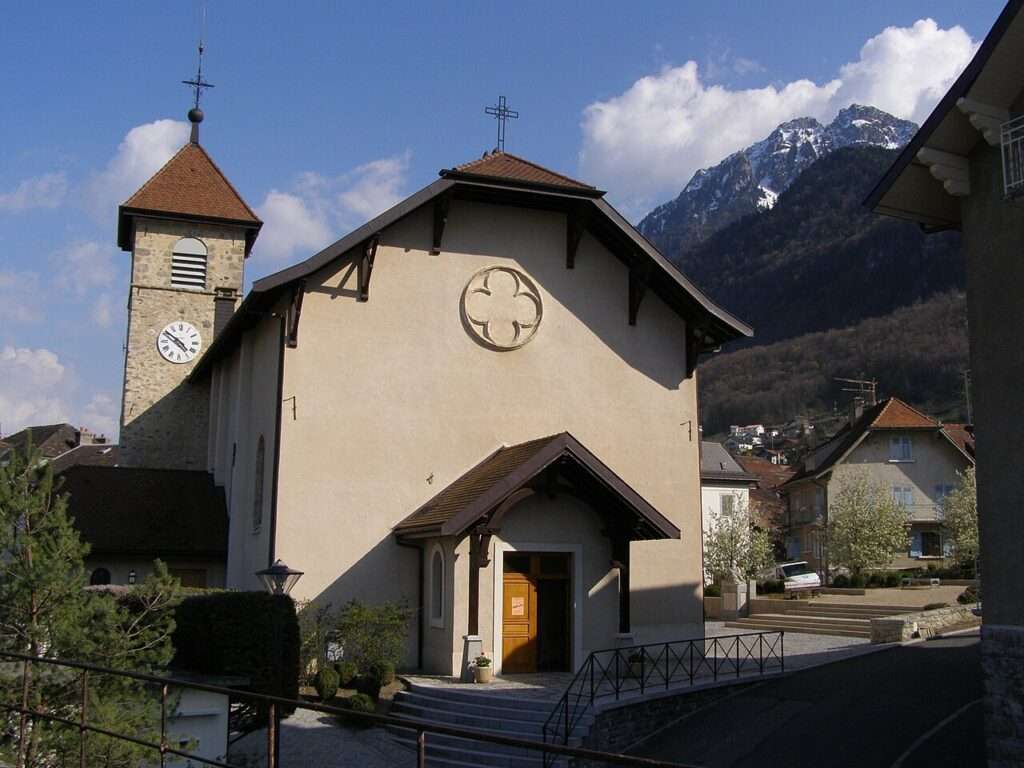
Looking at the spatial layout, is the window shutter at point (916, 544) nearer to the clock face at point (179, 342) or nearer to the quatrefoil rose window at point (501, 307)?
the clock face at point (179, 342)

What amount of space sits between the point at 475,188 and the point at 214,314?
58.4ft

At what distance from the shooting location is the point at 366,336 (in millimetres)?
22672

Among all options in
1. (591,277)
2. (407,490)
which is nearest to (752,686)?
(407,490)

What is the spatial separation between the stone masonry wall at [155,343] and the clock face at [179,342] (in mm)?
181

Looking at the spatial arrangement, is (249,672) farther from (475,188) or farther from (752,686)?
(475,188)

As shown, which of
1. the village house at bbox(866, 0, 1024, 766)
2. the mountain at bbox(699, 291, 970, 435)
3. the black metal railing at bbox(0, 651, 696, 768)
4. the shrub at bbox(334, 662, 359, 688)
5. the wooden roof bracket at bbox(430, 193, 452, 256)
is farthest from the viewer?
the mountain at bbox(699, 291, 970, 435)

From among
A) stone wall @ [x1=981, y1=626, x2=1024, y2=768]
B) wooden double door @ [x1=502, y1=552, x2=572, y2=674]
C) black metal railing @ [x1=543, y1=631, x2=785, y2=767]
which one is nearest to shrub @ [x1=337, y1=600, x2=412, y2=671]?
wooden double door @ [x1=502, y1=552, x2=572, y2=674]

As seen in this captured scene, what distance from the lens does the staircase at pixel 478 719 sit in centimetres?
1659

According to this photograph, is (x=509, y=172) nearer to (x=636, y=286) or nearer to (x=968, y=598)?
(x=636, y=286)

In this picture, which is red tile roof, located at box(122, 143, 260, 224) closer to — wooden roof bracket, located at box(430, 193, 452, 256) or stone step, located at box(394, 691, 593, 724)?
wooden roof bracket, located at box(430, 193, 452, 256)

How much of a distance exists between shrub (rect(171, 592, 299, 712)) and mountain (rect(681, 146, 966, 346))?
5373 inches

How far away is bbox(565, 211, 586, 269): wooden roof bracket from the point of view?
2435 centimetres

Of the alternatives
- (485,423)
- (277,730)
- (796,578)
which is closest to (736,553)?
(796,578)

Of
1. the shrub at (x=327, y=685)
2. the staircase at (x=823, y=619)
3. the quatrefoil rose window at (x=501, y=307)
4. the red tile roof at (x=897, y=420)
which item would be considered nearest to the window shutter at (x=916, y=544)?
the red tile roof at (x=897, y=420)
